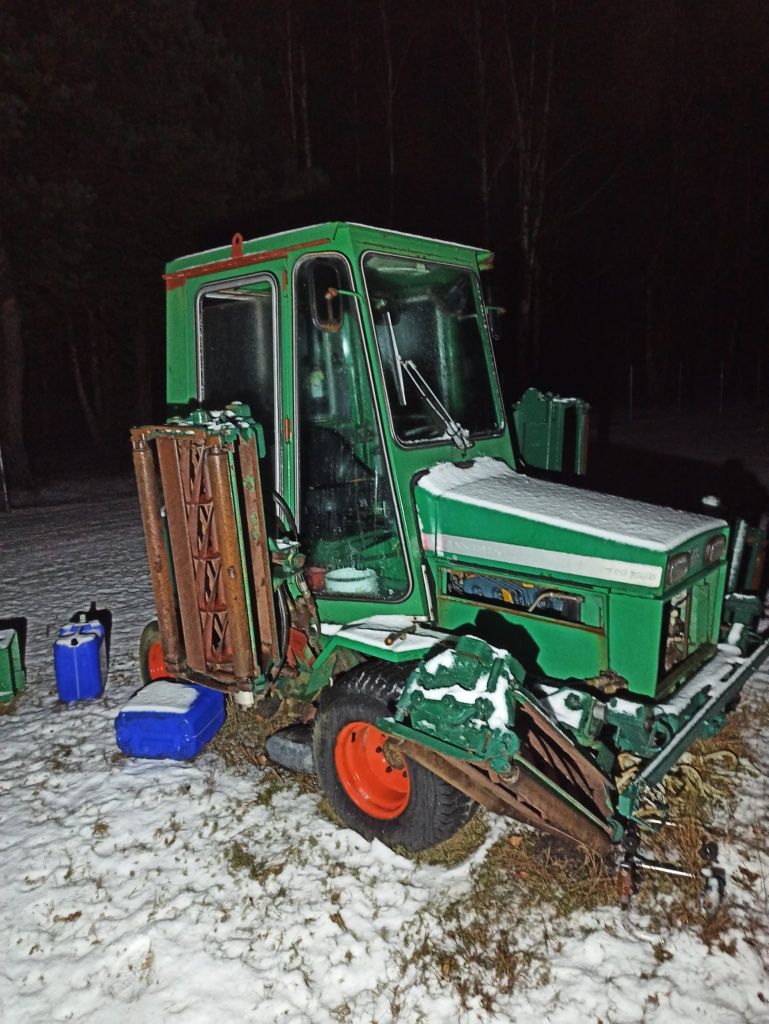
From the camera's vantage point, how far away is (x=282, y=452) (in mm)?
3926

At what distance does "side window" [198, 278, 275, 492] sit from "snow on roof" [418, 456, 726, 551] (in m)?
1.03

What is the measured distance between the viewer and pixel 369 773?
3611mm

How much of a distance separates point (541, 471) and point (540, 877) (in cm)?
278

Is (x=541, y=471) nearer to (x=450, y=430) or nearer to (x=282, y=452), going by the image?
(x=450, y=430)

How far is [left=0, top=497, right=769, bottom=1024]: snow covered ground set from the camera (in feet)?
8.91

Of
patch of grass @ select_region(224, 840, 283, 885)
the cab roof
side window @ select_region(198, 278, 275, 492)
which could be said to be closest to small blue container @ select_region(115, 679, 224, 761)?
patch of grass @ select_region(224, 840, 283, 885)

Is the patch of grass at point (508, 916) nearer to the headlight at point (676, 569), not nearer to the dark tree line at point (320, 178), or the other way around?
the headlight at point (676, 569)

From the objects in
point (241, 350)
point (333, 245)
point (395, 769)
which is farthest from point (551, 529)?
point (241, 350)

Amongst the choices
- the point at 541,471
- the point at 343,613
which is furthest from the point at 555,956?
the point at 541,471

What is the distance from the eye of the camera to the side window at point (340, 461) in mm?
3678

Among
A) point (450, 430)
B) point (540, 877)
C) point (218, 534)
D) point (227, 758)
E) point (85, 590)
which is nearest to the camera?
point (540, 877)

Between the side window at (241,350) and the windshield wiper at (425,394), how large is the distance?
0.68 meters

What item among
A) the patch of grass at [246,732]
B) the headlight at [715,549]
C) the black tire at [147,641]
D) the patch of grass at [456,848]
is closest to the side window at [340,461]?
the patch of grass at [246,732]

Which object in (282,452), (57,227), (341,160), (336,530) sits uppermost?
(341,160)
